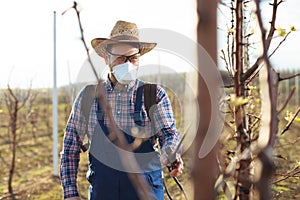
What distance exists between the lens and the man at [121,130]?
80.4 inches

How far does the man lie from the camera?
2043 millimetres

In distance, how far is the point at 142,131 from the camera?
2086 millimetres

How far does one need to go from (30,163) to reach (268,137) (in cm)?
935

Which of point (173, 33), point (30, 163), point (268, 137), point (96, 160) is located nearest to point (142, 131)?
point (96, 160)

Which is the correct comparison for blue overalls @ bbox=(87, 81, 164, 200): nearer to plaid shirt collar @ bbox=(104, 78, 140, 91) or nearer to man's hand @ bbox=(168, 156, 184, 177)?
plaid shirt collar @ bbox=(104, 78, 140, 91)

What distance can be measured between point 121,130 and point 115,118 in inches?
3.7

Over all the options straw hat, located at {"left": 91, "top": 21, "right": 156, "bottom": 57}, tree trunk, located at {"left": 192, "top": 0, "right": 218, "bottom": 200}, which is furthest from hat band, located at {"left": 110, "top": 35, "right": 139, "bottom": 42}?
tree trunk, located at {"left": 192, "top": 0, "right": 218, "bottom": 200}

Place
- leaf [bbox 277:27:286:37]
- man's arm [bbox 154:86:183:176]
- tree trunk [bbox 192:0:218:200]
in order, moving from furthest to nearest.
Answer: man's arm [bbox 154:86:183:176] → leaf [bbox 277:27:286:37] → tree trunk [bbox 192:0:218:200]

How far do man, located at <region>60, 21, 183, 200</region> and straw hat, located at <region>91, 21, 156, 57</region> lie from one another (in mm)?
14

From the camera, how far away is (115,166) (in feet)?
6.82

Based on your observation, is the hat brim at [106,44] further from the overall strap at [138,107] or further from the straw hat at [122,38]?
the overall strap at [138,107]

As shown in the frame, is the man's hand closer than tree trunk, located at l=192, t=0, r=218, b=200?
No

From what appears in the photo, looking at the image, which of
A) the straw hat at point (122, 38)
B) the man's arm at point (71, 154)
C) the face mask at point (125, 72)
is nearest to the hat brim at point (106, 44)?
the straw hat at point (122, 38)

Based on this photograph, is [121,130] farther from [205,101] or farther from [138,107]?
[205,101]
